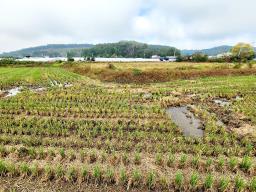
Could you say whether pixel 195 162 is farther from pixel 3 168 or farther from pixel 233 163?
pixel 3 168

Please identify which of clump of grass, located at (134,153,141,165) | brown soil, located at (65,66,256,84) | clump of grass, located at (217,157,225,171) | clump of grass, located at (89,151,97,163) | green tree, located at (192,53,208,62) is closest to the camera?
clump of grass, located at (217,157,225,171)

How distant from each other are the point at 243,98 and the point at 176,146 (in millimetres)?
12575

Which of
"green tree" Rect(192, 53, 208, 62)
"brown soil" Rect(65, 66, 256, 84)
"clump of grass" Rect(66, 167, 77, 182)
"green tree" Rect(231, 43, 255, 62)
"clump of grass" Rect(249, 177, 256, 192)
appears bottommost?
"clump of grass" Rect(249, 177, 256, 192)

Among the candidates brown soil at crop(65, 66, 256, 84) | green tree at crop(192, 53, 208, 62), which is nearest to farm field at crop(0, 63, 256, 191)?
brown soil at crop(65, 66, 256, 84)

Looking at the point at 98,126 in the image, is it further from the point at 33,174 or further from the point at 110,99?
the point at 110,99

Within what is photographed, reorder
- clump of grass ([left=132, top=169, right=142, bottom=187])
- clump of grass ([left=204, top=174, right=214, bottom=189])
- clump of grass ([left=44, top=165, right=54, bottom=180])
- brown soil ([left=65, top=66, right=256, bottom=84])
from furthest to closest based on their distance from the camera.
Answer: brown soil ([left=65, top=66, right=256, bottom=84])
clump of grass ([left=44, top=165, right=54, bottom=180])
clump of grass ([left=132, top=169, right=142, bottom=187])
clump of grass ([left=204, top=174, right=214, bottom=189])

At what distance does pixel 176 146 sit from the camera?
9781 millimetres

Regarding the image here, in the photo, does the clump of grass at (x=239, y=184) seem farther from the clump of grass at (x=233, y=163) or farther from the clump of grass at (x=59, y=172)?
the clump of grass at (x=59, y=172)

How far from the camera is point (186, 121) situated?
1409 centimetres

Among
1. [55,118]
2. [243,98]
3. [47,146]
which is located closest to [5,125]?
[55,118]

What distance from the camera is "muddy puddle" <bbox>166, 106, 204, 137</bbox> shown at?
40.0 ft

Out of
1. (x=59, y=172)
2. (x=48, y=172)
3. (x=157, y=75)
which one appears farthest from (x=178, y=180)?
(x=157, y=75)

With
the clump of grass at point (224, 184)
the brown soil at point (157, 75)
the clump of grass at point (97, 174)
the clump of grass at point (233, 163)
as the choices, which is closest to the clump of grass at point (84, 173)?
the clump of grass at point (97, 174)

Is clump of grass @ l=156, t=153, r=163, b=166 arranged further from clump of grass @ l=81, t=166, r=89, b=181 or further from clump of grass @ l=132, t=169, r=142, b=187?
clump of grass @ l=81, t=166, r=89, b=181
